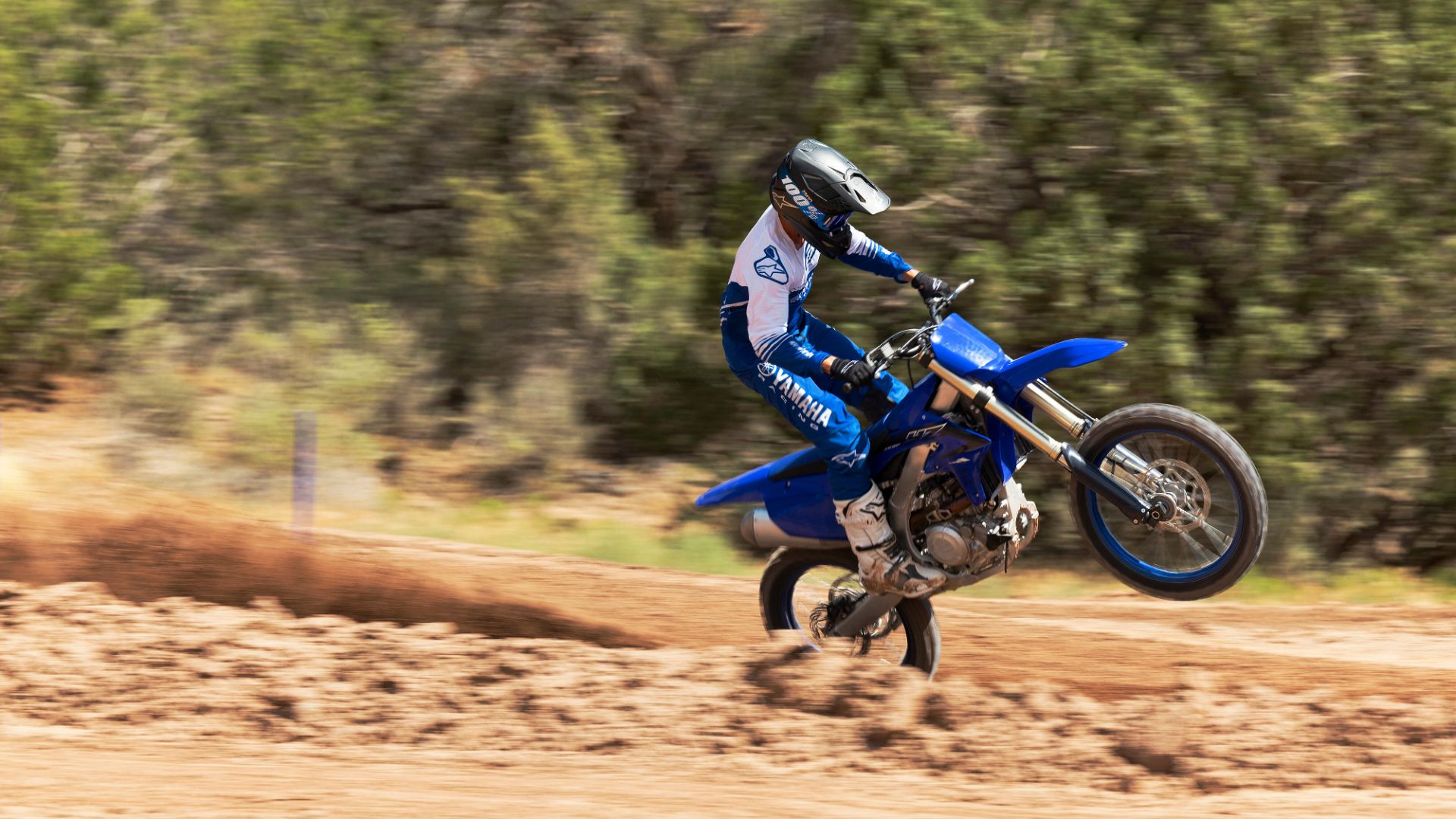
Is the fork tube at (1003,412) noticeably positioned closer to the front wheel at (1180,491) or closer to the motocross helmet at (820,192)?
the front wheel at (1180,491)

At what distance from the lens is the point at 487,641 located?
6.76 metres

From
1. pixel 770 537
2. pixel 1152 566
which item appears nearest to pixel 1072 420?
pixel 1152 566

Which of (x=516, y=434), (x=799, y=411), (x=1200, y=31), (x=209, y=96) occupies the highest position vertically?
(x=1200, y=31)

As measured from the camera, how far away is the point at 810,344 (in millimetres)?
6402

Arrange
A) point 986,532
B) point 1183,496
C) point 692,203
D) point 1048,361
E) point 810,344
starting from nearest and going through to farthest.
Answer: point 1183,496, point 1048,361, point 986,532, point 810,344, point 692,203

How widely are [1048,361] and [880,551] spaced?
1.15 metres

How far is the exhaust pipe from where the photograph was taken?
6355 millimetres

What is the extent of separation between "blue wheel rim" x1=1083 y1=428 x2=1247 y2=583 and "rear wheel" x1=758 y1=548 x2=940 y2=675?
985 millimetres

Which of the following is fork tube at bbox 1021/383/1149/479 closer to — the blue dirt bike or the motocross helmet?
the blue dirt bike

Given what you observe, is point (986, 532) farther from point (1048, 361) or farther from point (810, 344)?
point (810, 344)

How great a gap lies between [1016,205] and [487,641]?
18.9 ft

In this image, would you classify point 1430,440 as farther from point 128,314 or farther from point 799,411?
point 128,314

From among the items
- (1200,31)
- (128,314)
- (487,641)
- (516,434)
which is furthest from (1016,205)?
(128,314)

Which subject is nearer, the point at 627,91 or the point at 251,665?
the point at 251,665
